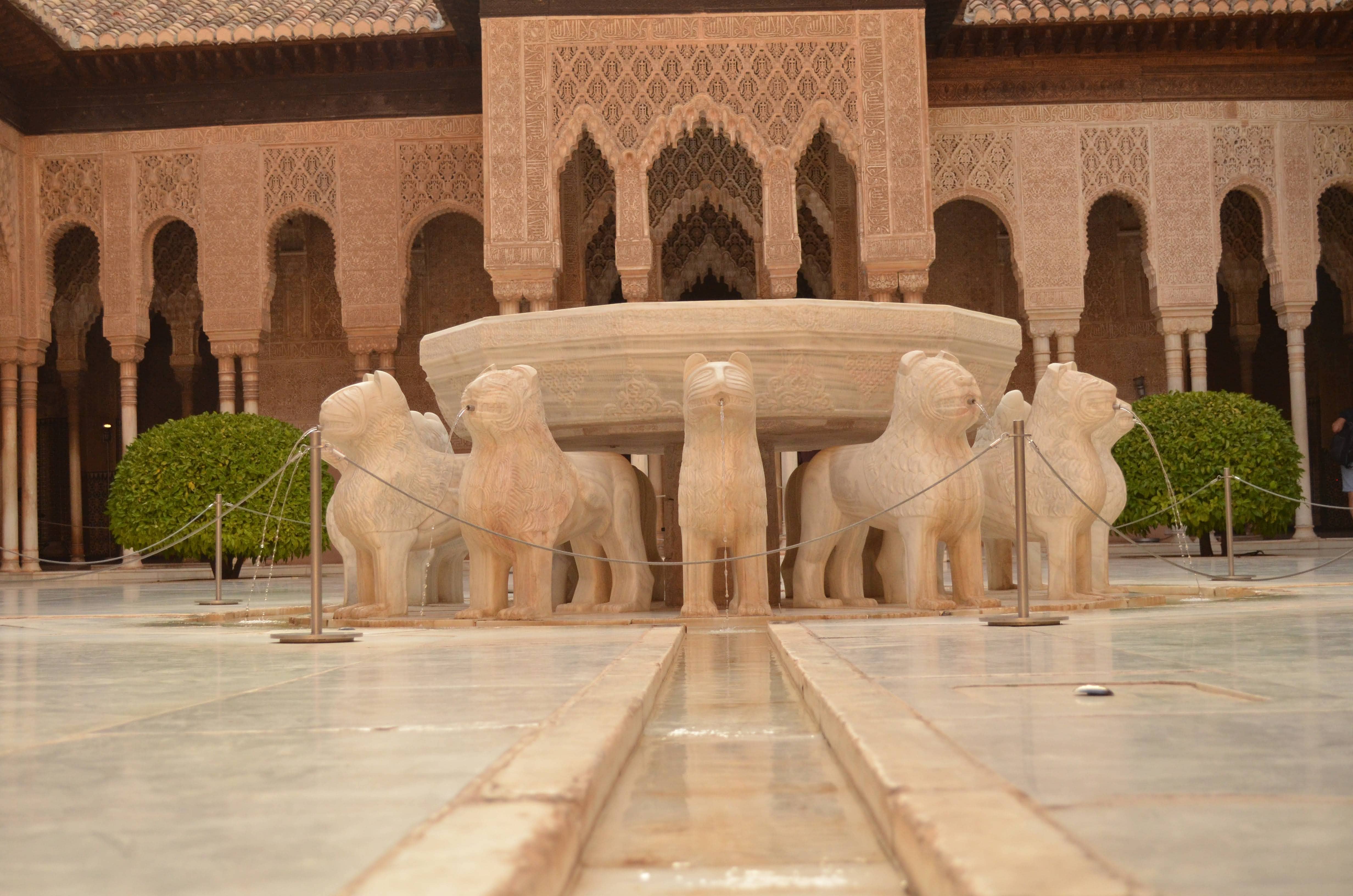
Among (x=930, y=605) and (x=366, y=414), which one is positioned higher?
(x=366, y=414)

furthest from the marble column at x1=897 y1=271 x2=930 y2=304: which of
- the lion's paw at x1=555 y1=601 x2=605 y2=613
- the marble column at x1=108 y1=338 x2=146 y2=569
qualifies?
the lion's paw at x1=555 y1=601 x2=605 y2=613

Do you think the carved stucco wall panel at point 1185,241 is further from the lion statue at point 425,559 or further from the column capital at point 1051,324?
the lion statue at point 425,559

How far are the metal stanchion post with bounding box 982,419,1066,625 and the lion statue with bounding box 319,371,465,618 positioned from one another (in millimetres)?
2202

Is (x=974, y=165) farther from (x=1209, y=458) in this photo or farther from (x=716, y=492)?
(x=716, y=492)

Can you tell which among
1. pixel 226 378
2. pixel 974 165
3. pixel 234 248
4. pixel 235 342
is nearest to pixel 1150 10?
pixel 974 165

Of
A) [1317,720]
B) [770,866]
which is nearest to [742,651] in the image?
[1317,720]

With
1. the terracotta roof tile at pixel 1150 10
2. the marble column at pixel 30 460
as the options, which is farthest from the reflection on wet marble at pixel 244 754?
the marble column at pixel 30 460

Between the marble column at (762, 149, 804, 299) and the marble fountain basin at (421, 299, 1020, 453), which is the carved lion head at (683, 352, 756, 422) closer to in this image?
the marble fountain basin at (421, 299, 1020, 453)

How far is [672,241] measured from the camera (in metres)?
17.9

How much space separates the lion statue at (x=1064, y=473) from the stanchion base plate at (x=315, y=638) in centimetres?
262

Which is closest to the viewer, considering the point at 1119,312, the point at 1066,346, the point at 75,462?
the point at 1066,346

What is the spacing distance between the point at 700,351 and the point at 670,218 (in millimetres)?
11126

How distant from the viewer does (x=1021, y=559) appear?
4434 millimetres

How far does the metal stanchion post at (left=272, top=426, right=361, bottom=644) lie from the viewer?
4.29 m
